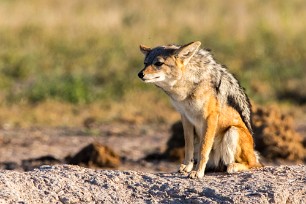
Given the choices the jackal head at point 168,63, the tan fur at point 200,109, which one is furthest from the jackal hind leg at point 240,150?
the jackal head at point 168,63

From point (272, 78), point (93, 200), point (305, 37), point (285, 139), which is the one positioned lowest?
point (93, 200)

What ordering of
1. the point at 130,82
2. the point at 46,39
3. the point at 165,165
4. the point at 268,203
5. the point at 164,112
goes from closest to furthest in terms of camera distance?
the point at 268,203
the point at 165,165
the point at 164,112
the point at 130,82
the point at 46,39

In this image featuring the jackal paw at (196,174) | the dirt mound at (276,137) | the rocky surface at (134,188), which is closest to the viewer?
the rocky surface at (134,188)

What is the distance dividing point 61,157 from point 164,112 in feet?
13.9

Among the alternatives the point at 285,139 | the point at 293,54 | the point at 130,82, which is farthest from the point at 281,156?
the point at 293,54

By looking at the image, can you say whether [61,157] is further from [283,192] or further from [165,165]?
[283,192]

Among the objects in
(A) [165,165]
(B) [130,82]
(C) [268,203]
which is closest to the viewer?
(C) [268,203]

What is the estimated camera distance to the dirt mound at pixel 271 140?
13.1m

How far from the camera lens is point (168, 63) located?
325 inches

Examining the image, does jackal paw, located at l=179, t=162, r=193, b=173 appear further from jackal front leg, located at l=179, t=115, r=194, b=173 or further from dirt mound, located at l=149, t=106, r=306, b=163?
dirt mound, located at l=149, t=106, r=306, b=163

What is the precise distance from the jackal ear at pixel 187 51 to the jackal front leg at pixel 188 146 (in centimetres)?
57

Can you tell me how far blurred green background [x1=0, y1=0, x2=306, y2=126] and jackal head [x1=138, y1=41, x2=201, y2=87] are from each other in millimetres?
8772

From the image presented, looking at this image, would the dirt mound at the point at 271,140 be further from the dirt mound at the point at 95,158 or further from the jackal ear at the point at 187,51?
the jackal ear at the point at 187,51

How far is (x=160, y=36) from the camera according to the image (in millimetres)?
22328
